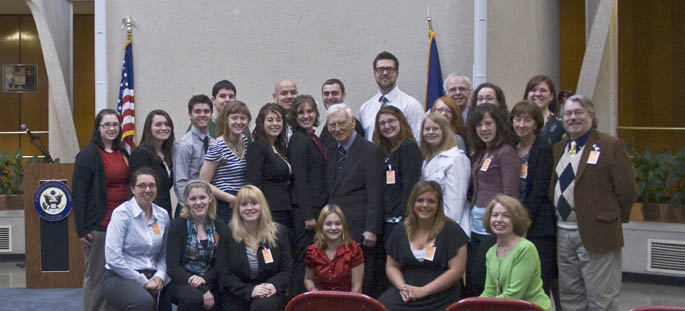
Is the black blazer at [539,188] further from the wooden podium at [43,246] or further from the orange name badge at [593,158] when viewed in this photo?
the wooden podium at [43,246]

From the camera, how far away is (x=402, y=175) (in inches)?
175

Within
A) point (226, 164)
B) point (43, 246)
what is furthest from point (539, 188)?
point (43, 246)

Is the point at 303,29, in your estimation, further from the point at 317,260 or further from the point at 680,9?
the point at 680,9

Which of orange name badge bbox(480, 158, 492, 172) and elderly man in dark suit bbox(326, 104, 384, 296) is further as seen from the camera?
elderly man in dark suit bbox(326, 104, 384, 296)

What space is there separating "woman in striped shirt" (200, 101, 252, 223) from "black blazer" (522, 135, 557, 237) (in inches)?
68.6

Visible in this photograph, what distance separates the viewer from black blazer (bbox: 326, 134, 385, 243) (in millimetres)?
4426

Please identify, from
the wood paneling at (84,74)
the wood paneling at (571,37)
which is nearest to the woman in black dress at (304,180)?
the wood paneling at (571,37)

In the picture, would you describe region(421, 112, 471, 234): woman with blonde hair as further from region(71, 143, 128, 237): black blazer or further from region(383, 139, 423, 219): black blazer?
region(71, 143, 128, 237): black blazer

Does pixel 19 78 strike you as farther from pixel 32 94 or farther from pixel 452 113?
pixel 452 113

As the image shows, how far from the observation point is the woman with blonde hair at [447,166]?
4.33 m

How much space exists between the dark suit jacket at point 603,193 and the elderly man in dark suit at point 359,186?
3.74 feet

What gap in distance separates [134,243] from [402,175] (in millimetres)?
1642

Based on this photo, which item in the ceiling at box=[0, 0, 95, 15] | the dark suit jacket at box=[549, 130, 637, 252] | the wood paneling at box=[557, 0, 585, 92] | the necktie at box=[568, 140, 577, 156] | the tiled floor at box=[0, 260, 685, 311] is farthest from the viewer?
the ceiling at box=[0, 0, 95, 15]

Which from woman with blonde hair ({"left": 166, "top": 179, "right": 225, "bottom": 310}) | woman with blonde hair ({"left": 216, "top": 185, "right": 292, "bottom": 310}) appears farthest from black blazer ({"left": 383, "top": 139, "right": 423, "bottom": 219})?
woman with blonde hair ({"left": 166, "top": 179, "right": 225, "bottom": 310})
